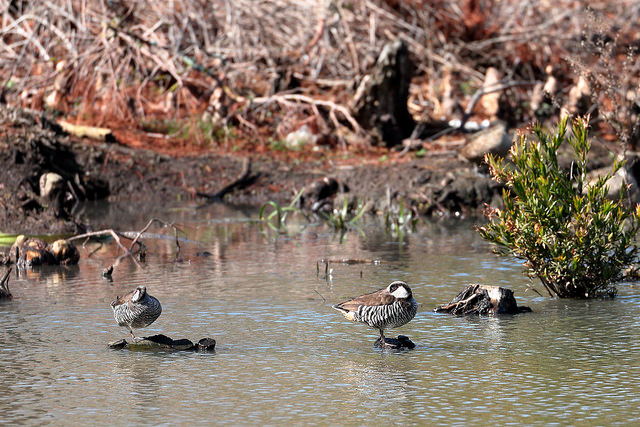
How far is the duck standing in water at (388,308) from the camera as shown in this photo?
25.2ft

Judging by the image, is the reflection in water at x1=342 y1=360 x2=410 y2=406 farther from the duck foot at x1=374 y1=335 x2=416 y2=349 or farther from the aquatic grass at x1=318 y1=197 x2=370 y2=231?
the aquatic grass at x1=318 y1=197 x2=370 y2=231

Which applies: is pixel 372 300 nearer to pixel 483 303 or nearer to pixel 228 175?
pixel 483 303

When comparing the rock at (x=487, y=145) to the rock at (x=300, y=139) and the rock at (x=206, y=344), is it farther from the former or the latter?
the rock at (x=206, y=344)

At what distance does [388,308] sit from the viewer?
770cm

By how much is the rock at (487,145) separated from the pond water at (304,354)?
7324 millimetres

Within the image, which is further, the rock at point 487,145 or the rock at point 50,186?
the rock at point 487,145

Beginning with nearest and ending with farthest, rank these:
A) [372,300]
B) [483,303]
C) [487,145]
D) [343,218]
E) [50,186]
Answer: [372,300], [483,303], [343,218], [50,186], [487,145]

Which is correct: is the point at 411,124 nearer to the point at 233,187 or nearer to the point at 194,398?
the point at 233,187

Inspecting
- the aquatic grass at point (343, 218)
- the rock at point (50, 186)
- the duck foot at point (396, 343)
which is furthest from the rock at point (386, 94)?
the duck foot at point (396, 343)

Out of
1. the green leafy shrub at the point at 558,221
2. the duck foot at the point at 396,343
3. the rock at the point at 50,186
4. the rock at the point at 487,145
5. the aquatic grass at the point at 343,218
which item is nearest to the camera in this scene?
the duck foot at the point at 396,343

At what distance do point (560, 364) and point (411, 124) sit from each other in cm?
1755

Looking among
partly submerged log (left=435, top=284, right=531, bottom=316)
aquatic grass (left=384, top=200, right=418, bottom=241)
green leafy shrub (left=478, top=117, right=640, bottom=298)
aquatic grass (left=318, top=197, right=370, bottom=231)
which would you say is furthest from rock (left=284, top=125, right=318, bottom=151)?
partly submerged log (left=435, top=284, right=531, bottom=316)

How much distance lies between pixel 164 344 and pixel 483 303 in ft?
10.3

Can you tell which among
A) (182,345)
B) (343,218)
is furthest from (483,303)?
(343,218)
